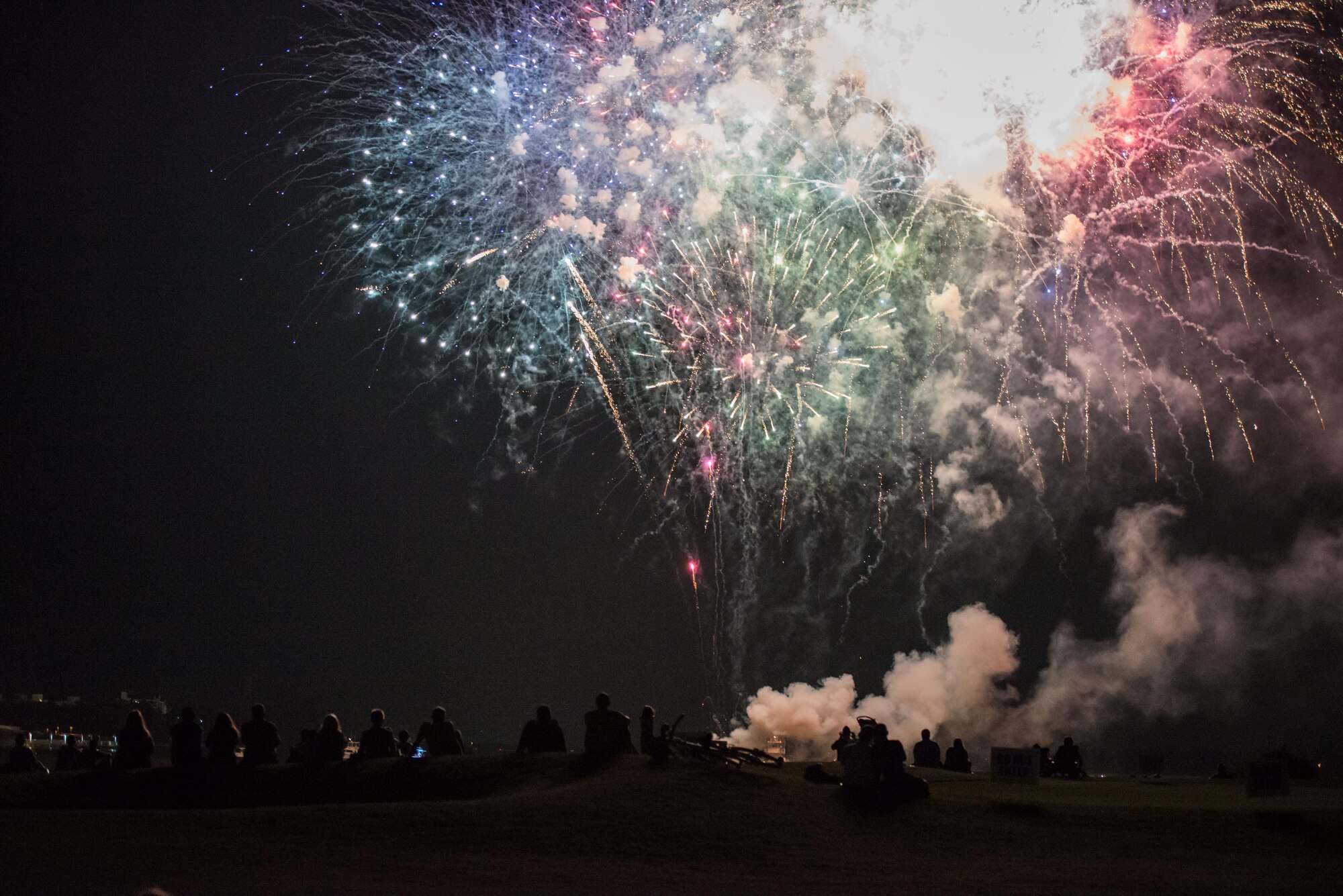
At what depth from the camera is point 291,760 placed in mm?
13992

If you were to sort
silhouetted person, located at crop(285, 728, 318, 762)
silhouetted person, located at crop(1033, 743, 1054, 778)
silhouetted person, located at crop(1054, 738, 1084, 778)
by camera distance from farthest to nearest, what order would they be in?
silhouetted person, located at crop(1033, 743, 1054, 778), silhouetted person, located at crop(1054, 738, 1084, 778), silhouetted person, located at crop(285, 728, 318, 762)

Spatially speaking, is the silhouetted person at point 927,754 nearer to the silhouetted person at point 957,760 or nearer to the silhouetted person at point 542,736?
the silhouetted person at point 957,760

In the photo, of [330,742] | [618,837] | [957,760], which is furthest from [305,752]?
[957,760]

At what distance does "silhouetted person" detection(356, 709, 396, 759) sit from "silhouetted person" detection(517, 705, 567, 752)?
5.78ft

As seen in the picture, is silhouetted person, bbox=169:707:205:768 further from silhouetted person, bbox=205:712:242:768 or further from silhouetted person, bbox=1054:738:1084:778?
silhouetted person, bbox=1054:738:1084:778

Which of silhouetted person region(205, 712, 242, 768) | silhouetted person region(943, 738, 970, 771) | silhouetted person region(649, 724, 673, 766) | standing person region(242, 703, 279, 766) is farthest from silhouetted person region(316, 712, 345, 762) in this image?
silhouetted person region(943, 738, 970, 771)

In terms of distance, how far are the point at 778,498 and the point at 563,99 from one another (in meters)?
13.0

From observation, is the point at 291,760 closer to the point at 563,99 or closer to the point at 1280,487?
the point at 563,99

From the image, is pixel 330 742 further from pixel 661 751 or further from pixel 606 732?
pixel 661 751

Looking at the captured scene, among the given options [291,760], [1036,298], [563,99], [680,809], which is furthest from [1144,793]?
[1036,298]

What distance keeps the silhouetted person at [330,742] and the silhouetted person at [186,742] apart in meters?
1.55

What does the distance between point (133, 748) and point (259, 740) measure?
1518 mm

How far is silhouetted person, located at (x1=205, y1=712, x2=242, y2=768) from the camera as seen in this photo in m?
13.2

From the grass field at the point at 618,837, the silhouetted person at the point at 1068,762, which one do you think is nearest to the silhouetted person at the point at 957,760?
the silhouetted person at the point at 1068,762
